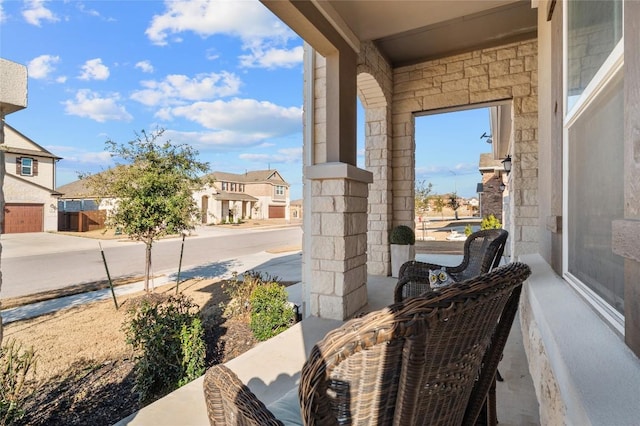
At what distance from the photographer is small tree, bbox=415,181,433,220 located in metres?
19.3

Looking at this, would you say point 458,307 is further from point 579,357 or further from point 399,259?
point 399,259

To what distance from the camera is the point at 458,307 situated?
0.65 meters

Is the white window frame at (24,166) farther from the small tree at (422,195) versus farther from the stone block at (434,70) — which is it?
the stone block at (434,70)

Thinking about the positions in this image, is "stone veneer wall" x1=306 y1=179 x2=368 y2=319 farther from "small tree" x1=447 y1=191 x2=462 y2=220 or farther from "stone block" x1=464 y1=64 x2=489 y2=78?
"small tree" x1=447 y1=191 x2=462 y2=220

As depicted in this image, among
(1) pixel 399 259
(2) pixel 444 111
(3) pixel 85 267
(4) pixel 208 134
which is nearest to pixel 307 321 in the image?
(1) pixel 399 259

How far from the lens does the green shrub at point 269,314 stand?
3.18 m

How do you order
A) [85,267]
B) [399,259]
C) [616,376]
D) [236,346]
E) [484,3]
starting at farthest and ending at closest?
[85,267], [399,259], [484,3], [236,346], [616,376]

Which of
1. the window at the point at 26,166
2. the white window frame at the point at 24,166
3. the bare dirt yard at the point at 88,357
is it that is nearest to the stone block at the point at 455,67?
the bare dirt yard at the point at 88,357

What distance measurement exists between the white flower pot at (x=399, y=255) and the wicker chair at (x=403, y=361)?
431 centimetres

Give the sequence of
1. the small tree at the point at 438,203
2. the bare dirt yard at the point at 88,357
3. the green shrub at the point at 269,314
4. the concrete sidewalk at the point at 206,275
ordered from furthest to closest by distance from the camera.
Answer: the small tree at the point at 438,203 < the concrete sidewalk at the point at 206,275 < the green shrub at the point at 269,314 < the bare dirt yard at the point at 88,357

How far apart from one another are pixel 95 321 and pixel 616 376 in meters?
5.32

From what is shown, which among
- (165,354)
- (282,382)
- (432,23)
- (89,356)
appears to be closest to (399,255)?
(432,23)

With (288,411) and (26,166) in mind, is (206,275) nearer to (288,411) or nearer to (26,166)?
(288,411)

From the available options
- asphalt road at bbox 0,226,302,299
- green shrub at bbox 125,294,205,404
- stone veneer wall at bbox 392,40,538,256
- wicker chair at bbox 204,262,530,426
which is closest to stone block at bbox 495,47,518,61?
stone veneer wall at bbox 392,40,538,256
